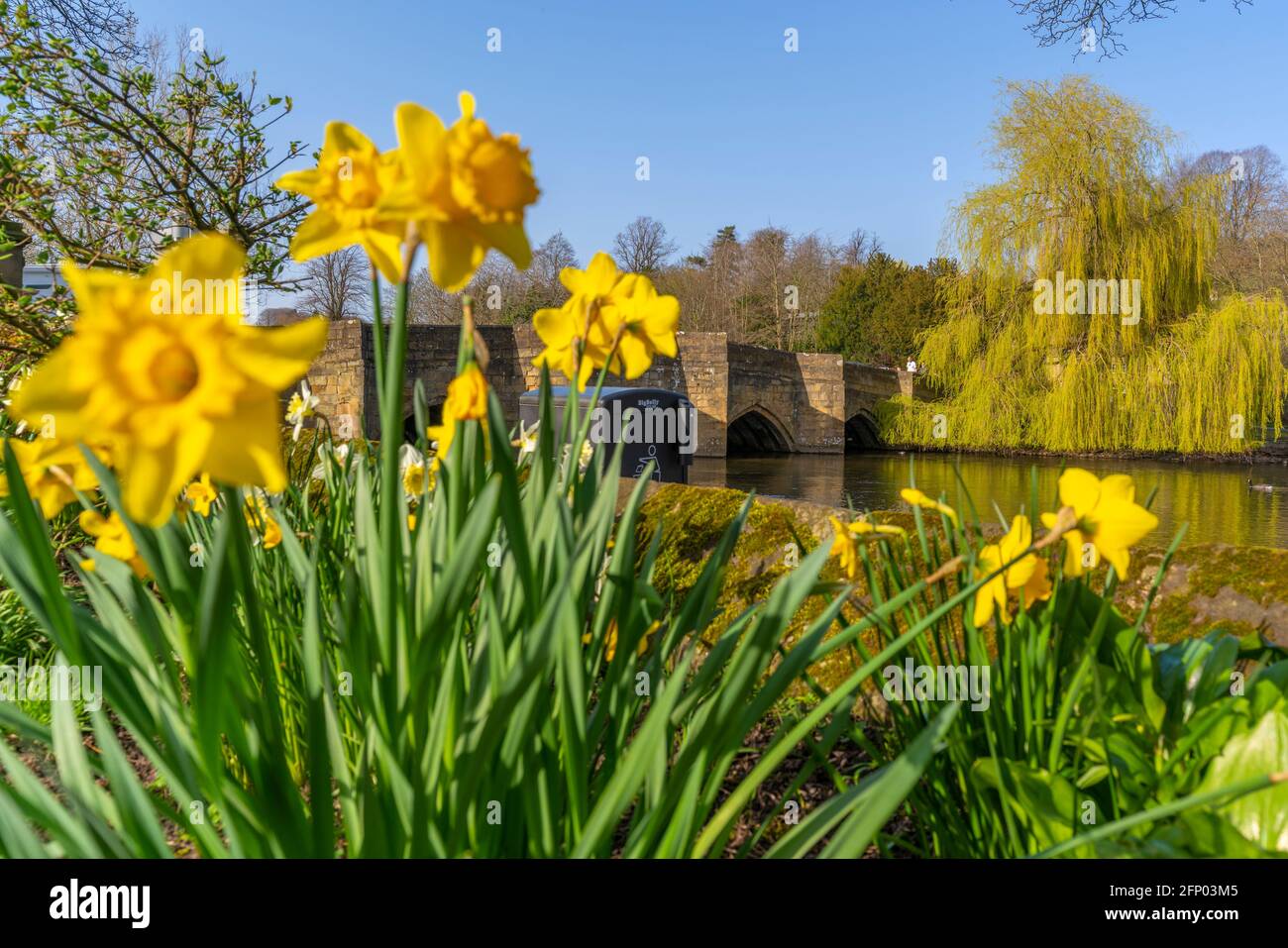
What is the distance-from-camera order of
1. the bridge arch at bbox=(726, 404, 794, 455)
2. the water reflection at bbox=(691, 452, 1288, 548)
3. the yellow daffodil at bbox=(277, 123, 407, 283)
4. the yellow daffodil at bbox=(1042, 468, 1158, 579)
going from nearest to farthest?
the yellow daffodil at bbox=(277, 123, 407, 283) → the yellow daffodil at bbox=(1042, 468, 1158, 579) → the water reflection at bbox=(691, 452, 1288, 548) → the bridge arch at bbox=(726, 404, 794, 455)

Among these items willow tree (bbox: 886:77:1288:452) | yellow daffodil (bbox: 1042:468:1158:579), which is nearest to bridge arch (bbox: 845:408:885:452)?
willow tree (bbox: 886:77:1288:452)

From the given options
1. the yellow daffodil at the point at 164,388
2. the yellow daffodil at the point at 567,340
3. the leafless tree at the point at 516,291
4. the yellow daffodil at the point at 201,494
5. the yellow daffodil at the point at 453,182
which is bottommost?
the yellow daffodil at the point at 201,494

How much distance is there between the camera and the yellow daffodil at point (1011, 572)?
1036mm

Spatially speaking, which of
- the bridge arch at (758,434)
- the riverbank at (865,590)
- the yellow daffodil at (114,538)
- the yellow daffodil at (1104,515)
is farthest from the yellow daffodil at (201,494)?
the bridge arch at (758,434)

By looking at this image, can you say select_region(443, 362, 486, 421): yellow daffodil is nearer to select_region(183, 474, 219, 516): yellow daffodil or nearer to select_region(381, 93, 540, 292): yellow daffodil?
select_region(381, 93, 540, 292): yellow daffodil

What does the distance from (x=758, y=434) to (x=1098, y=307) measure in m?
8.59

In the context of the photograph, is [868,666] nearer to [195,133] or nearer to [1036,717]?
[1036,717]

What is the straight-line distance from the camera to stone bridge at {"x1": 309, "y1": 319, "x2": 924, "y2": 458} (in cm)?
1669

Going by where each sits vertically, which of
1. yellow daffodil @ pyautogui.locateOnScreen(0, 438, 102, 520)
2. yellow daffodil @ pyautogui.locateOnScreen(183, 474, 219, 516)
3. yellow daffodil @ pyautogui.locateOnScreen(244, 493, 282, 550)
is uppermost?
yellow daffodil @ pyautogui.locateOnScreen(0, 438, 102, 520)

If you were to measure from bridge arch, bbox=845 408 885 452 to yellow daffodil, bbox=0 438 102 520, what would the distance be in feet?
68.2

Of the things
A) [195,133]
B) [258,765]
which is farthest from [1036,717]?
[195,133]

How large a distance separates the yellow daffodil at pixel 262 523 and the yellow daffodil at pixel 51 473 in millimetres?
596

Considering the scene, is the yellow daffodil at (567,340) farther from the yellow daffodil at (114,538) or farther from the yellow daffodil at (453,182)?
the yellow daffodil at (114,538)

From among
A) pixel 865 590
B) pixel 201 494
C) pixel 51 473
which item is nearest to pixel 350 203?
pixel 51 473
